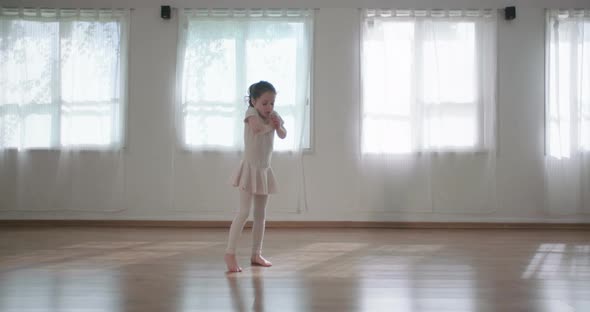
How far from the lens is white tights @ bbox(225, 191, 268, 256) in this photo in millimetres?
2785

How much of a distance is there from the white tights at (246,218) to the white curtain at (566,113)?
3011 mm

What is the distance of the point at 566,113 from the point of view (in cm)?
476

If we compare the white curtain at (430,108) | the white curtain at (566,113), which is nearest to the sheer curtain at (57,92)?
the white curtain at (430,108)

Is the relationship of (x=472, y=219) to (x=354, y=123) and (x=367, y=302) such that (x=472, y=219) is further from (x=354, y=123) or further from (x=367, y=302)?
(x=367, y=302)

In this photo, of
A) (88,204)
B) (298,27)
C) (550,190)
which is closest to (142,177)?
(88,204)

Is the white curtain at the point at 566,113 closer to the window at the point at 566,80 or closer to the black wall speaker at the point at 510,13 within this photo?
the window at the point at 566,80

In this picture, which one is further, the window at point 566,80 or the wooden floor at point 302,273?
the window at point 566,80

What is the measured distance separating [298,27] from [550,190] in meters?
2.63


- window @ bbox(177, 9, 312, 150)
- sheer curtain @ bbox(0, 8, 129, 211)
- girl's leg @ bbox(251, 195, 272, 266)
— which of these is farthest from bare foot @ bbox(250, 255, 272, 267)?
sheer curtain @ bbox(0, 8, 129, 211)

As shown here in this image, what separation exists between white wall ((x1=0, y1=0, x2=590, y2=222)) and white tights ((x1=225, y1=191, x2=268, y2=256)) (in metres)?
1.85

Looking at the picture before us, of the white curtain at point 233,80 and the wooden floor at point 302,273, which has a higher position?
the white curtain at point 233,80

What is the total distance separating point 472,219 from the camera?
15.7 ft

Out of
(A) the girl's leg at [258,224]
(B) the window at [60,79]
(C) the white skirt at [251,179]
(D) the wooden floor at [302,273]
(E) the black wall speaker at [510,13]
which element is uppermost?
Result: (E) the black wall speaker at [510,13]

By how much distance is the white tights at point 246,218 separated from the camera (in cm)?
279
